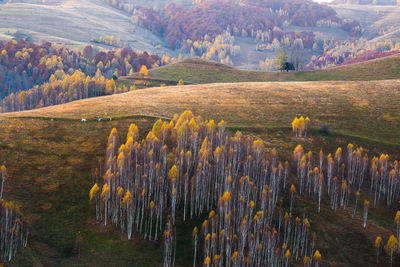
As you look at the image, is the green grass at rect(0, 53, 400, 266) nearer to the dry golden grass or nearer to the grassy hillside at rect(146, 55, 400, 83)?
the dry golden grass

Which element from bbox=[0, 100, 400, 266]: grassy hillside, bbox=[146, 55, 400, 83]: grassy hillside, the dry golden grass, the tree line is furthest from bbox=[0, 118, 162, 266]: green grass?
bbox=[146, 55, 400, 83]: grassy hillside

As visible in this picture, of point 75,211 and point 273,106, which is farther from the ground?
point 273,106

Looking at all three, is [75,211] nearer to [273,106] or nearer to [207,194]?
[207,194]

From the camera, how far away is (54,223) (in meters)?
59.9

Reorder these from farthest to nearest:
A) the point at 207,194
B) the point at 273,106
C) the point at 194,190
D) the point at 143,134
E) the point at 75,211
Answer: the point at 273,106 → the point at 143,134 → the point at 207,194 → the point at 194,190 → the point at 75,211

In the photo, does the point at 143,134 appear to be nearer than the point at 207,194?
No

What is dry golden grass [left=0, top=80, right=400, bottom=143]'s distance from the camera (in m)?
97.1

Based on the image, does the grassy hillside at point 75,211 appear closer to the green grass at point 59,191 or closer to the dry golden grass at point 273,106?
the green grass at point 59,191

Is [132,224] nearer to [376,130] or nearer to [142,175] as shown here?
[142,175]

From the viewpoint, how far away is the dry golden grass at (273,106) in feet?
318

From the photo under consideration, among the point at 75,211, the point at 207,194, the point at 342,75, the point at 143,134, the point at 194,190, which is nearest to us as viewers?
the point at 75,211

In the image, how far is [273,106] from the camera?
113 m

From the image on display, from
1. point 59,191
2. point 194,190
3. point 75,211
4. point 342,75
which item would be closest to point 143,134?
point 194,190

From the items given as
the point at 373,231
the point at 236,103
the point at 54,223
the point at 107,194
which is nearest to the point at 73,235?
the point at 54,223
